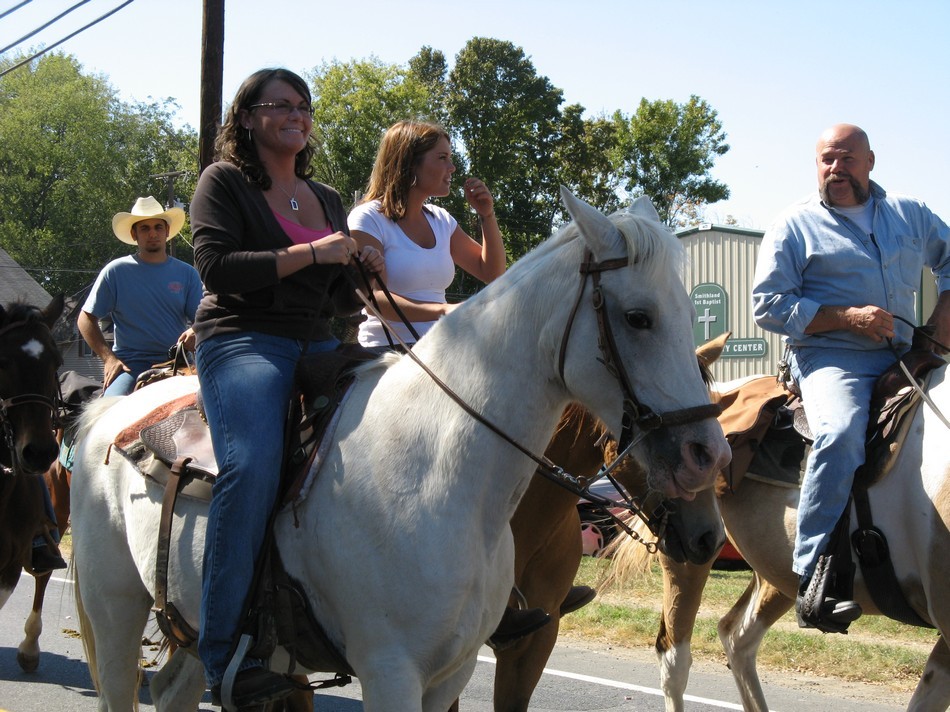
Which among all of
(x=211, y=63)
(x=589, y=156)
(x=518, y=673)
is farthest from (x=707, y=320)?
(x=589, y=156)

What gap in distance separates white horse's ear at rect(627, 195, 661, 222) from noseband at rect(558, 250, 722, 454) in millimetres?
297

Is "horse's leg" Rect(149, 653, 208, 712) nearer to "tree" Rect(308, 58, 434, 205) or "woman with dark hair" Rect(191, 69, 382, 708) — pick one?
"woman with dark hair" Rect(191, 69, 382, 708)

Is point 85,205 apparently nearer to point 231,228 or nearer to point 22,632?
point 22,632

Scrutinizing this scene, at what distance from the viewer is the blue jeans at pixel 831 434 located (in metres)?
4.48

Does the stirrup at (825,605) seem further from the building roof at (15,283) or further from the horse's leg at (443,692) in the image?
the building roof at (15,283)

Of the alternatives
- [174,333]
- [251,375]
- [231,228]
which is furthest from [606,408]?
[174,333]

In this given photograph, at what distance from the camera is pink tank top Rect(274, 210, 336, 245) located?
144 inches

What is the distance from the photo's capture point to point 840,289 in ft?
16.2

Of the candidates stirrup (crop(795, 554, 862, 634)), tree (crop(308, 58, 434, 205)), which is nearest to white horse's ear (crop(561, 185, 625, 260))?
stirrup (crop(795, 554, 862, 634))

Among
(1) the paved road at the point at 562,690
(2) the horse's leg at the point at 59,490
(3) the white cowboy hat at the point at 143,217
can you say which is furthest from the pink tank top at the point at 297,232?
(2) the horse's leg at the point at 59,490

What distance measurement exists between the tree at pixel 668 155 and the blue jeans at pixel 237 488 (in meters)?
48.4

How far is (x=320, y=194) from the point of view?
3.97m

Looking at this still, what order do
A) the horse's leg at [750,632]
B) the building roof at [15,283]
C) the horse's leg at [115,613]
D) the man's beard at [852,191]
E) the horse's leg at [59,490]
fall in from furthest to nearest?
the building roof at [15,283] < the horse's leg at [59,490] < the horse's leg at [750,632] < the man's beard at [852,191] < the horse's leg at [115,613]

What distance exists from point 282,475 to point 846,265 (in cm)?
305
